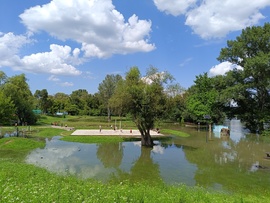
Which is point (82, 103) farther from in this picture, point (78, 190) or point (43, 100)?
point (78, 190)

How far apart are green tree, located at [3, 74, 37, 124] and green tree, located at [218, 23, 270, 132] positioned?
4703cm

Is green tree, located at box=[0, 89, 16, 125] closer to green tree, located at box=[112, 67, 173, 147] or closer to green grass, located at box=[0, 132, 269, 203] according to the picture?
green tree, located at box=[112, 67, 173, 147]

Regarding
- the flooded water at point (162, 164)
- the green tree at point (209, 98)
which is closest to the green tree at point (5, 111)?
the flooded water at point (162, 164)

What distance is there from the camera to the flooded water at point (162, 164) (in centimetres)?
2109

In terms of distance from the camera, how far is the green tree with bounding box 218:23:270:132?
52094mm

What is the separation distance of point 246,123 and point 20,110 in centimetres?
5273

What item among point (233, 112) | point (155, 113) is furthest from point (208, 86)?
point (155, 113)

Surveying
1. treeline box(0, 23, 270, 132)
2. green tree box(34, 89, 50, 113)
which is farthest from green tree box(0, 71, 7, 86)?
green tree box(34, 89, 50, 113)

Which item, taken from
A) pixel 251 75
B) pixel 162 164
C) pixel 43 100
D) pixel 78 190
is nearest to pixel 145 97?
pixel 162 164

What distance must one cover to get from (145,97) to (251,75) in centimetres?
2862

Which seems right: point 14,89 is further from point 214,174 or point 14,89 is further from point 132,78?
point 214,174

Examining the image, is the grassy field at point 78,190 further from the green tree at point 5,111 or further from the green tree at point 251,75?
the green tree at point 251,75

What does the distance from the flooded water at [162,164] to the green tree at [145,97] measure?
4.17 m

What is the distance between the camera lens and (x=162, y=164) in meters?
27.0
